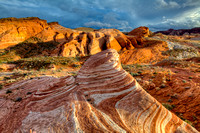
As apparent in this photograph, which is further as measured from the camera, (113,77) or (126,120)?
(113,77)

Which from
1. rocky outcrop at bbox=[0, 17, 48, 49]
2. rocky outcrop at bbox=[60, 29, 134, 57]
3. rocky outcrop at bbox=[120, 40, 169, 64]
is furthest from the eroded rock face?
rocky outcrop at bbox=[0, 17, 48, 49]

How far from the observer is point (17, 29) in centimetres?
3828

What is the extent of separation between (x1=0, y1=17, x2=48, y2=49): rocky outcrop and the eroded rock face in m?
41.8

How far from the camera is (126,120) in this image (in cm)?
401

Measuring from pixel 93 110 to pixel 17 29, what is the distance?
162 ft

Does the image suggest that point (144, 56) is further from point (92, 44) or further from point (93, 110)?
point (93, 110)

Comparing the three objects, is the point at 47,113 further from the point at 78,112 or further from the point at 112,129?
the point at 112,129

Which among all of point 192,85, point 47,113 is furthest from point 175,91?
point 47,113

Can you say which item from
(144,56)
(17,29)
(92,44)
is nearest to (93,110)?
(144,56)

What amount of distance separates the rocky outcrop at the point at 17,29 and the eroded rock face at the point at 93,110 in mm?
41830

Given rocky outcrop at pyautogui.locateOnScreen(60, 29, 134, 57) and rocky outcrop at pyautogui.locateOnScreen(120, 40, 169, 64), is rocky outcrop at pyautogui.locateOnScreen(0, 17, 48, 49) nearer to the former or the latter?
rocky outcrop at pyautogui.locateOnScreen(60, 29, 134, 57)

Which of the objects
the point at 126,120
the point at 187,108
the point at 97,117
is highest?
the point at 97,117

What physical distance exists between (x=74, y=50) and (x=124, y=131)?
32.9 metres

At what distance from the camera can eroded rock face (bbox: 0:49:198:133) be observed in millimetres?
3621
